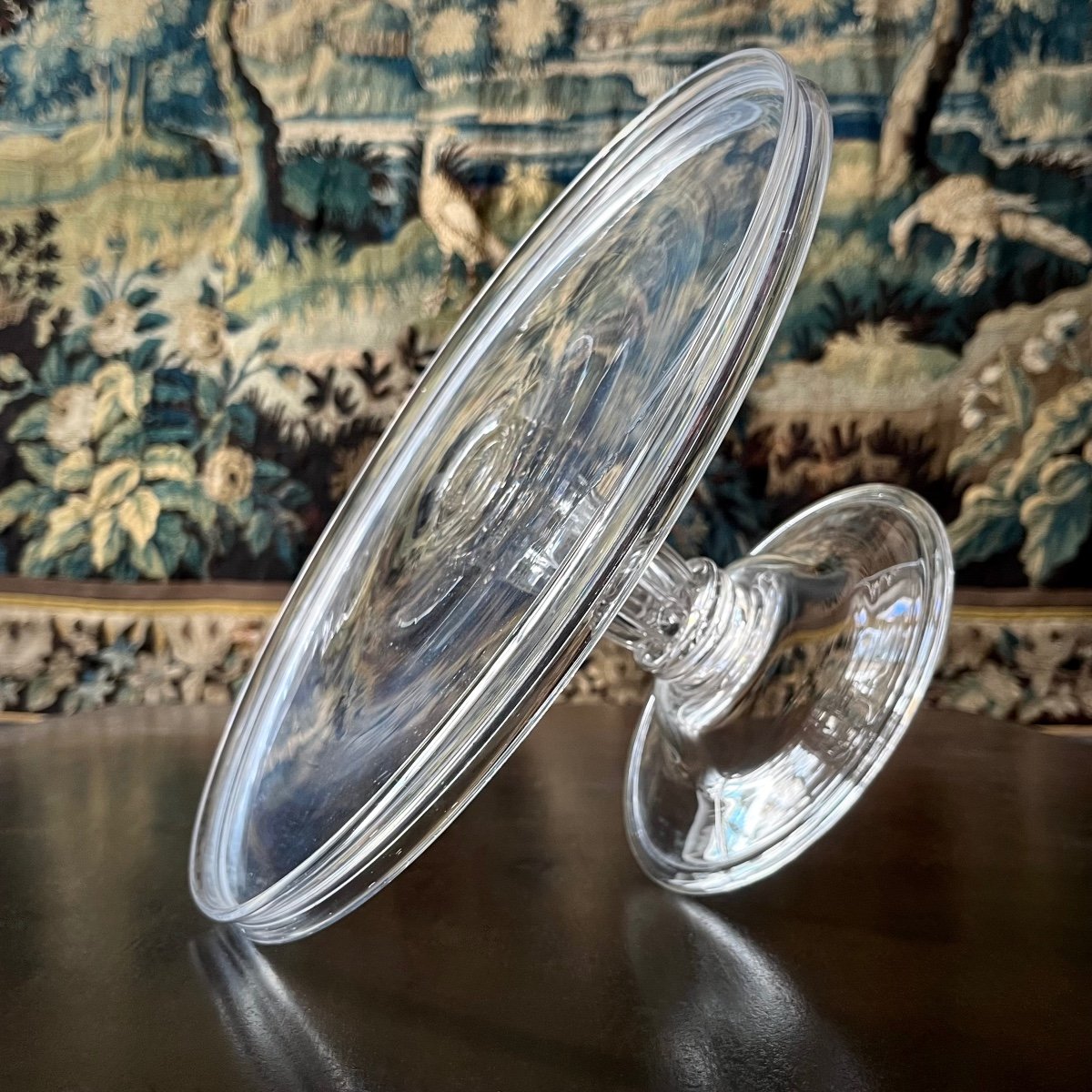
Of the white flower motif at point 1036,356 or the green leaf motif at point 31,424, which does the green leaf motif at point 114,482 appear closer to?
the green leaf motif at point 31,424

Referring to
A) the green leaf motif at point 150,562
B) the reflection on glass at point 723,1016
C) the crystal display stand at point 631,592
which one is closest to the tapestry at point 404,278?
the green leaf motif at point 150,562

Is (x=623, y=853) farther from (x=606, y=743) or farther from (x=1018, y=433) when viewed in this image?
(x=1018, y=433)

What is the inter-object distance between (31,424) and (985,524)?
31.9 inches

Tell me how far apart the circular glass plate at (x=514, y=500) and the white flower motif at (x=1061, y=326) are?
48 cm

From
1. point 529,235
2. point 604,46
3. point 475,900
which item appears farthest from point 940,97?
point 475,900

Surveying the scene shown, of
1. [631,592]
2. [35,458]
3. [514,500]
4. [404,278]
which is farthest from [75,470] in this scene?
[631,592]

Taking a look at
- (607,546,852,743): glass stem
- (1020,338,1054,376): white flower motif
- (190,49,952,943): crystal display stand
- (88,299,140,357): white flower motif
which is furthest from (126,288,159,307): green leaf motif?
(1020,338,1054,376): white flower motif

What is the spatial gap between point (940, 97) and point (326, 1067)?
0.78 m

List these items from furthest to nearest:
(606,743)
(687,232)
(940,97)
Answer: (940,97)
(606,743)
(687,232)

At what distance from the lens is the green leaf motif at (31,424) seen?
881mm

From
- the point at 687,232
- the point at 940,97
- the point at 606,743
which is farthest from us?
the point at 940,97

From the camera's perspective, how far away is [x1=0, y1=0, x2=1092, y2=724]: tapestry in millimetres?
788

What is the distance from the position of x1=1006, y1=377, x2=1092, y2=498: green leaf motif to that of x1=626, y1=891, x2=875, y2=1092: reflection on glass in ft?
1.79

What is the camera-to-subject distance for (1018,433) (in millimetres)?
806
